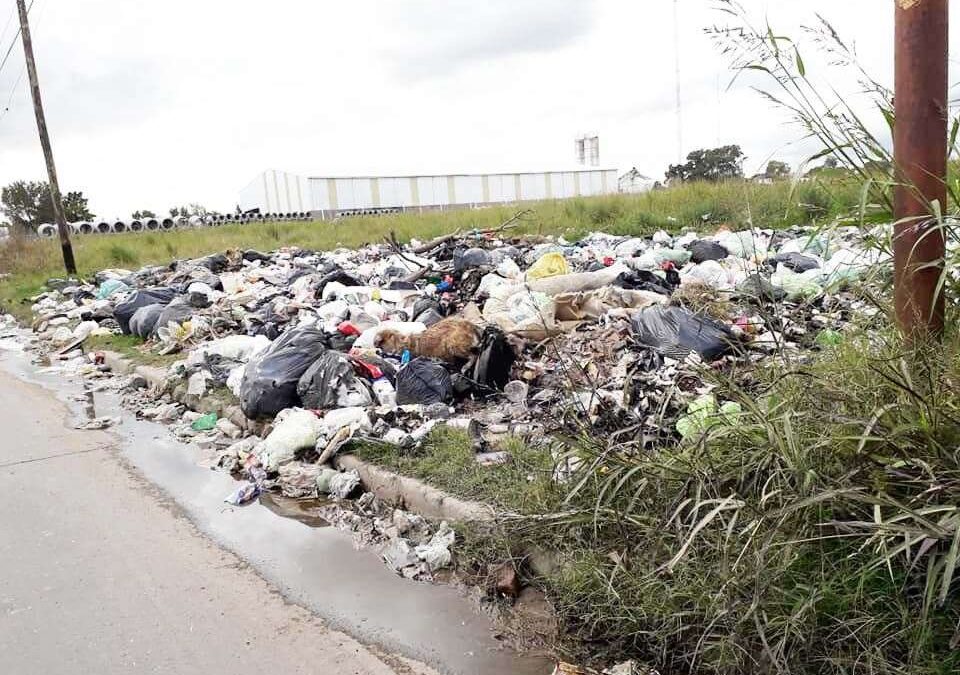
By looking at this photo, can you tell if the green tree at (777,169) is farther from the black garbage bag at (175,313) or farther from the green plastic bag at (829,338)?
the black garbage bag at (175,313)

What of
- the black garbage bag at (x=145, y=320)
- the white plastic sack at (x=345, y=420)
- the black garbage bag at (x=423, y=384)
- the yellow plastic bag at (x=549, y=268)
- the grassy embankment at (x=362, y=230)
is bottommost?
the white plastic sack at (x=345, y=420)

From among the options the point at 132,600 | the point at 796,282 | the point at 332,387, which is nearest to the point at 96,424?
the point at 332,387

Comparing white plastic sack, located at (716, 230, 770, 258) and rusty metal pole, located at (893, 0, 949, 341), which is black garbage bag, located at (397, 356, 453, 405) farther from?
white plastic sack, located at (716, 230, 770, 258)

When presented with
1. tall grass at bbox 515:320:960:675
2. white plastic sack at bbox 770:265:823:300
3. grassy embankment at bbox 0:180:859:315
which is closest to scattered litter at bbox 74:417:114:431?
tall grass at bbox 515:320:960:675

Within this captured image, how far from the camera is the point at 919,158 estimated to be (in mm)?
2240

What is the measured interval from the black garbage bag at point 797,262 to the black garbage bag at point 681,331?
7.27ft

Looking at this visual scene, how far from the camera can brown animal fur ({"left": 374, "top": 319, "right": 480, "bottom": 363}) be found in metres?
5.14

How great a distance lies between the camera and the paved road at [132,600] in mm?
2555

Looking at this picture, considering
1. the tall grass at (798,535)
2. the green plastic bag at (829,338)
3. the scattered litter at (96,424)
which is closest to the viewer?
the tall grass at (798,535)

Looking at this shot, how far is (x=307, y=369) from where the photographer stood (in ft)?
16.8

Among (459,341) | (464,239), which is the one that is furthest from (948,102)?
(464,239)

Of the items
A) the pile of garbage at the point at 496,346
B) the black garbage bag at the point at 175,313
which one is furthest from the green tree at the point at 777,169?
the black garbage bag at the point at 175,313

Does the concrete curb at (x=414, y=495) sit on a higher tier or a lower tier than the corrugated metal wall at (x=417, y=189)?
lower

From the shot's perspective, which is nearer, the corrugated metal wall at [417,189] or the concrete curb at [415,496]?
the concrete curb at [415,496]
